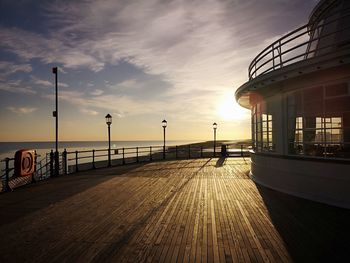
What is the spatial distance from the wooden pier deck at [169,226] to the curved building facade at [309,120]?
0.76 m

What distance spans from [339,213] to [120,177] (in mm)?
9581

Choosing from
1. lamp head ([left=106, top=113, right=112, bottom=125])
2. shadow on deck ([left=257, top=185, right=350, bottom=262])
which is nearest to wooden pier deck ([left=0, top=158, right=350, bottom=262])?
shadow on deck ([left=257, top=185, right=350, bottom=262])

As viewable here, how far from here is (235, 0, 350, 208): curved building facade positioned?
8031 millimetres

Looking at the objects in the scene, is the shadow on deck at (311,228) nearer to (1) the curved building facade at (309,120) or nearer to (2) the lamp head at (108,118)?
(1) the curved building facade at (309,120)

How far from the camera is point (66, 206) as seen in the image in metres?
8.12

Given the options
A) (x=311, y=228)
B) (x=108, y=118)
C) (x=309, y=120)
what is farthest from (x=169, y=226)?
(x=108, y=118)

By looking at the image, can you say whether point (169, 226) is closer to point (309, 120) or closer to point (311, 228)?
point (311, 228)

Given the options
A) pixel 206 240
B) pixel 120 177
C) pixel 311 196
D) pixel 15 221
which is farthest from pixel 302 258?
pixel 120 177

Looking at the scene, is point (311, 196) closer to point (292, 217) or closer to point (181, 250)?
point (292, 217)

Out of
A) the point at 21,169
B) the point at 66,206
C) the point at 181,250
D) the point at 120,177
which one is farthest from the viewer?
the point at 120,177

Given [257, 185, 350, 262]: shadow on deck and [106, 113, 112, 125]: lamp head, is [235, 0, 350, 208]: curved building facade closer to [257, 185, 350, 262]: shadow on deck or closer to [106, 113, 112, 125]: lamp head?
[257, 185, 350, 262]: shadow on deck

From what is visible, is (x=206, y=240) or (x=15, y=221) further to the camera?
(x=15, y=221)

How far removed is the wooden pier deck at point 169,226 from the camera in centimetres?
483

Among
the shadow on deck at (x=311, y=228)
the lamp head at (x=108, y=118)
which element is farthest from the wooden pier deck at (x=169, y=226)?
the lamp head at (x=108, y=118)
